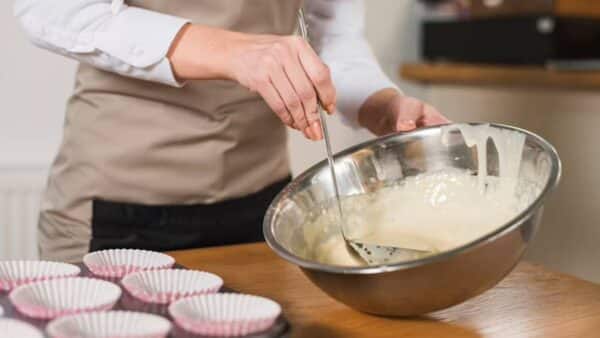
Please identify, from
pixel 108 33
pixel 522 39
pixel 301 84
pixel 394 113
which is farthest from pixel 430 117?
pixel 522 39

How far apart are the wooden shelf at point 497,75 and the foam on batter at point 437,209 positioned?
93 cm

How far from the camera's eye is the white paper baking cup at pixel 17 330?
0.60 meters

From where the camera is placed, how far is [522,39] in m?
1.87

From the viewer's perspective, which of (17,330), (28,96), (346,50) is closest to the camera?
(17,330)

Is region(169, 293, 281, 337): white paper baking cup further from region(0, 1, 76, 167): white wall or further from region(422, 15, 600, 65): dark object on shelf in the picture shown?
region(422, 15, 600, 65): dark object on shelf

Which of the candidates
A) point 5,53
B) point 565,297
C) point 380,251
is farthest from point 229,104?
point 5,53

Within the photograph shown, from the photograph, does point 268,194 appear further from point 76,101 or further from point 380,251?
point 380,251

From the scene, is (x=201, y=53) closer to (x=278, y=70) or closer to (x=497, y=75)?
(x=278, y=70)

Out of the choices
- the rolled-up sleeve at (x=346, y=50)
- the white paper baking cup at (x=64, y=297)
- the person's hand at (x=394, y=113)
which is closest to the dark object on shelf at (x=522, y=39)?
the rolled-up sleeve at (x=346, y=50)

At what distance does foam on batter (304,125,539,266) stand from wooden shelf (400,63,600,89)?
36.8 inches

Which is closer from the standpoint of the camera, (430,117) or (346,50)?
(430,117)

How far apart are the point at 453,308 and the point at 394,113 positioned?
33cm

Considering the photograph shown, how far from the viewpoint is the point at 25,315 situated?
64 centimetres

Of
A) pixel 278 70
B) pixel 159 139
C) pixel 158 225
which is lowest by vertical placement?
pixel 158 225
